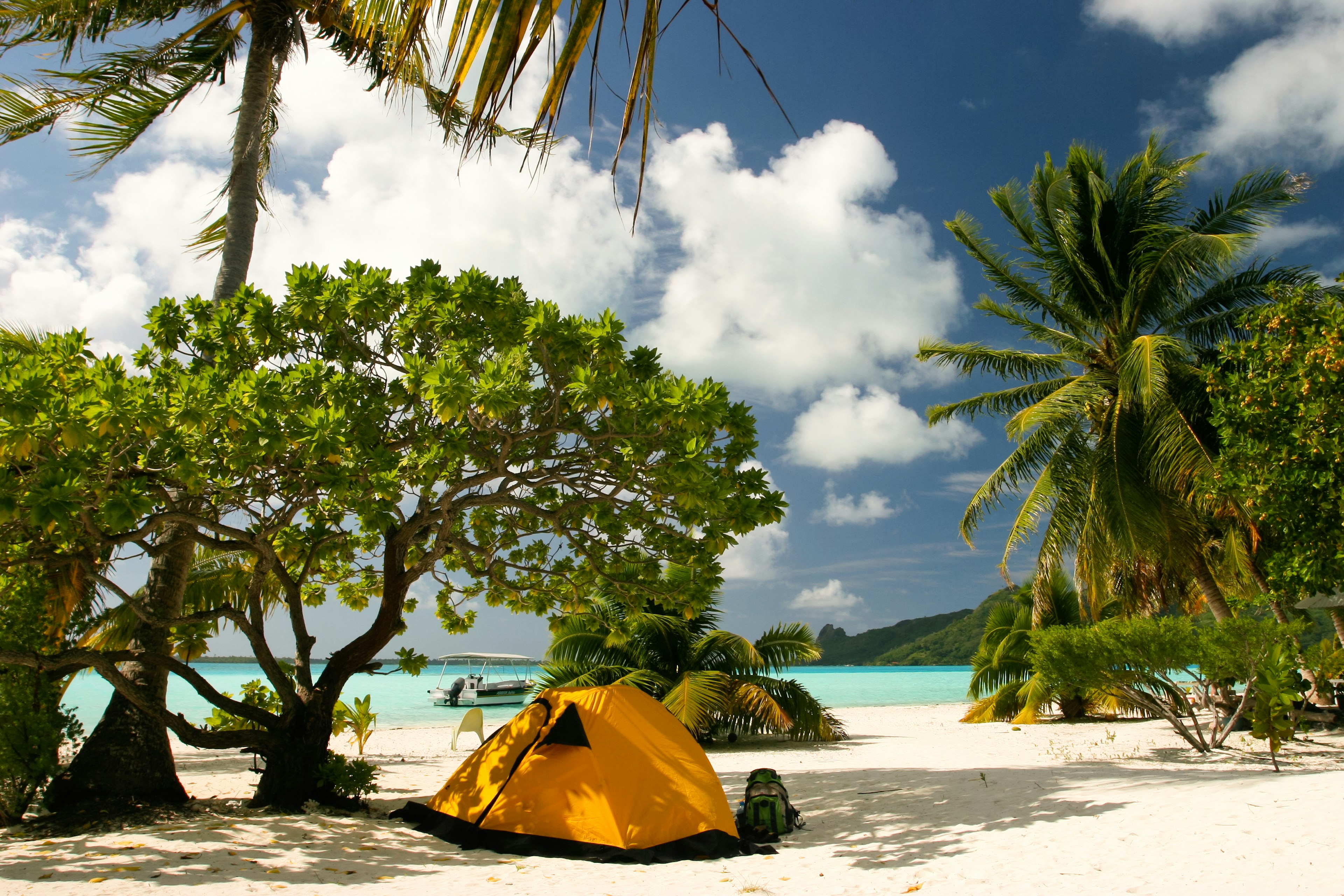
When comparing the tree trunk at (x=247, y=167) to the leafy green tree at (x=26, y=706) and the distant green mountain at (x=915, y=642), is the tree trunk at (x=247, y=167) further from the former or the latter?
the distant green mountain at (x=915, y=642)

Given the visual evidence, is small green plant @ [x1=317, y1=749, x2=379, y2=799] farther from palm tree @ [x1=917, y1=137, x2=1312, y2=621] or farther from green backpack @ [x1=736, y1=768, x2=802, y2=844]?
palm tree @ [x1=917, y1=137, x2=1312, y2=621]

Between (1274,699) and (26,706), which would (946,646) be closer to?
(1274,699)

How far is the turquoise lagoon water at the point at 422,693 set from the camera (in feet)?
108

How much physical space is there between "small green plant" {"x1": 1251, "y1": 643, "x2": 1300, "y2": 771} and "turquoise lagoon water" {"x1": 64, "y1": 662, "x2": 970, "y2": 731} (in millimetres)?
12024

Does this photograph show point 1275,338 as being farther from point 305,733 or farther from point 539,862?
point 305,733

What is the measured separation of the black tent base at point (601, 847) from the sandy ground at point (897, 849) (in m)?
0.12

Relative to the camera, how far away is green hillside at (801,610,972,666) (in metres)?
119

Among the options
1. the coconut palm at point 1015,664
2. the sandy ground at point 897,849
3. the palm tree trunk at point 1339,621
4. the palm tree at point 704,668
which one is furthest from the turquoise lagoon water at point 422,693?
the palm tree trunk at point 1339,621

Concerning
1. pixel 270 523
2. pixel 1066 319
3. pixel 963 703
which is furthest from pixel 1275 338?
pixel 963 703

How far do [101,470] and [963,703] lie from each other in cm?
3685

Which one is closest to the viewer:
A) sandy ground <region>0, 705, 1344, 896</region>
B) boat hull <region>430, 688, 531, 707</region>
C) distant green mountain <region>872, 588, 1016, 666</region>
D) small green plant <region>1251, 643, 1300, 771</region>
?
sandy ground <region>0, 705, 1344, 896</region>

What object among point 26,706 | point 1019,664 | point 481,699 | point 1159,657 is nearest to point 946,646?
point 481,699

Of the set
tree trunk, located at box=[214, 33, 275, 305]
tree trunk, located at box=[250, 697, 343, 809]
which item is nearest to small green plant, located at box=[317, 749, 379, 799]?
tree trunk, located at box=[250, 697, 343, 809]

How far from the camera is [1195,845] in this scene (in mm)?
5453
